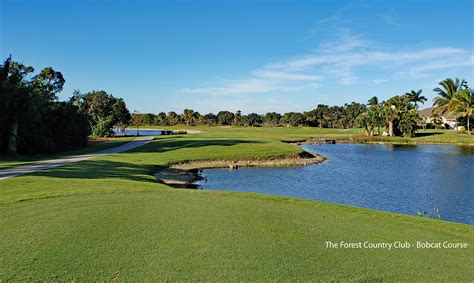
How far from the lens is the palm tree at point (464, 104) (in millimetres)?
74363

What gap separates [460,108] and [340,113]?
72.0m

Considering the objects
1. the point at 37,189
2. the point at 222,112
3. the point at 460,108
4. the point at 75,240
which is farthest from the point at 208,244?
the point at 222,112

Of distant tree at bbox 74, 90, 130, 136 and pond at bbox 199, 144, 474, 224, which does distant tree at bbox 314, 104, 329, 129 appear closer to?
distant tree at bbox 74, 90, 130, 136

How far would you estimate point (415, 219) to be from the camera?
34.2 ft

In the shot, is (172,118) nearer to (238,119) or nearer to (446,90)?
(238,119)

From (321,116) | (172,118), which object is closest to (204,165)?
(321,116)

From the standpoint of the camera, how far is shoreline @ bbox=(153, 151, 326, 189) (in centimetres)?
2673

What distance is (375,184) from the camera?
87.1 feet

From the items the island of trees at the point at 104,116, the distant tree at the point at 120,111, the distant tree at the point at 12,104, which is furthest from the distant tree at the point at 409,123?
the distant tree at the point at 12,104

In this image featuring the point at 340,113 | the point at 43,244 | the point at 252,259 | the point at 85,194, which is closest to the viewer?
the point at 252,259

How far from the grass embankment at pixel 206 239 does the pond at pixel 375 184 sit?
9836mm

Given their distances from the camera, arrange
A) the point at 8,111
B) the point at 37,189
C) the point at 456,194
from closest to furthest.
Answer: the point at 37,189 < the point at 456,194 < the point at 8,111

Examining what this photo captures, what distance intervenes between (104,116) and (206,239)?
272 ft

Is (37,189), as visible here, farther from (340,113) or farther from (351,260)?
(340,113)
